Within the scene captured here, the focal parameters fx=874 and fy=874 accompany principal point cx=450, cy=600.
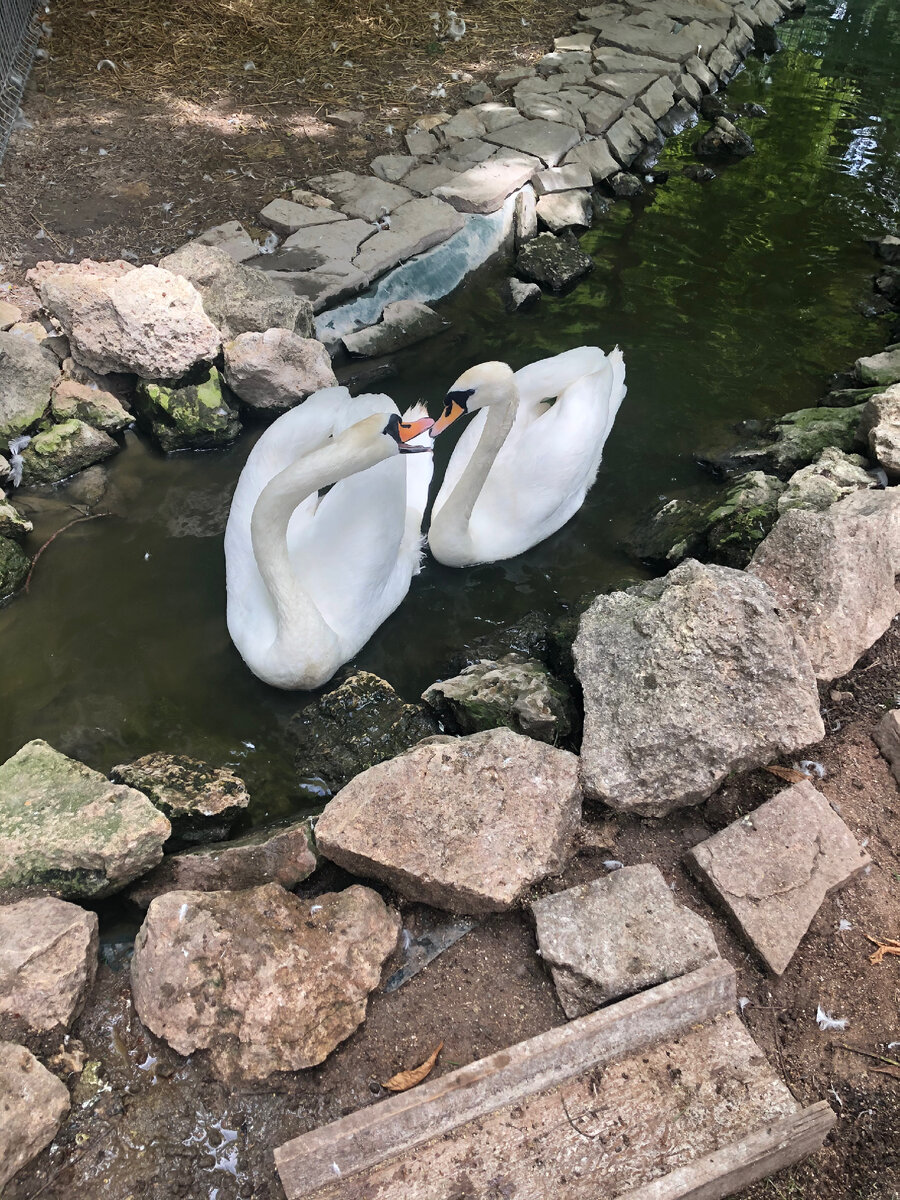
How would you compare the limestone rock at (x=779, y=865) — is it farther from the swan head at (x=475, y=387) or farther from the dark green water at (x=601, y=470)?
the swan head at (x=475, y=387)

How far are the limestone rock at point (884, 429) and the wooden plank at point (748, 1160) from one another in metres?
2.96

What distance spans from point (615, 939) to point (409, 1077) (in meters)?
0.65

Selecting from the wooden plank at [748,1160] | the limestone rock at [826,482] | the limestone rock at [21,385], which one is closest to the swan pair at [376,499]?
the limestone rock at [826,482]

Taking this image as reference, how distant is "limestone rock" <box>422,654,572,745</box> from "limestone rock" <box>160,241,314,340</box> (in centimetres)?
255

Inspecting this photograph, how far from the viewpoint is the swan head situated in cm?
364

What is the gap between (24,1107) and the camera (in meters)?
2.07

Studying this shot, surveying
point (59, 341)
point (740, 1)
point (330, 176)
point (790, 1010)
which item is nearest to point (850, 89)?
point (740, 1)

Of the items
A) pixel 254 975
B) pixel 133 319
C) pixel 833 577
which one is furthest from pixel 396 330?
pixel 254 975

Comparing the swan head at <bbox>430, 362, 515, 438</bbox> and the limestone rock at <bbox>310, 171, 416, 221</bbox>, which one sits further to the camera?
the limestone rock at <bbox>310, 171, 416, 221</bbox>

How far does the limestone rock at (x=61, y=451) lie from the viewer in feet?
14.3

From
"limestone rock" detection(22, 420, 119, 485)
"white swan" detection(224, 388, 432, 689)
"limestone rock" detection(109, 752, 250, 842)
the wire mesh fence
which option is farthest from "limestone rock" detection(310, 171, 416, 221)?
"limestone rock" detection(109, 752, 250, 842)

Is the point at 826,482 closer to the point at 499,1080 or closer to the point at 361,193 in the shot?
the point at 499,1080

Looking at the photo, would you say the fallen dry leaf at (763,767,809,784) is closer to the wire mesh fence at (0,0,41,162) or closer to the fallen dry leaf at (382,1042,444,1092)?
the fallen dry leaf at (382,1042,444,1092)

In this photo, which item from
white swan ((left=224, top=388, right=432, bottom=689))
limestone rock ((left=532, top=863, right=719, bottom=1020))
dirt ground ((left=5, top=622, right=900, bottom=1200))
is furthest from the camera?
white swan ((left=224, top=388, right=432, bottom=689))
